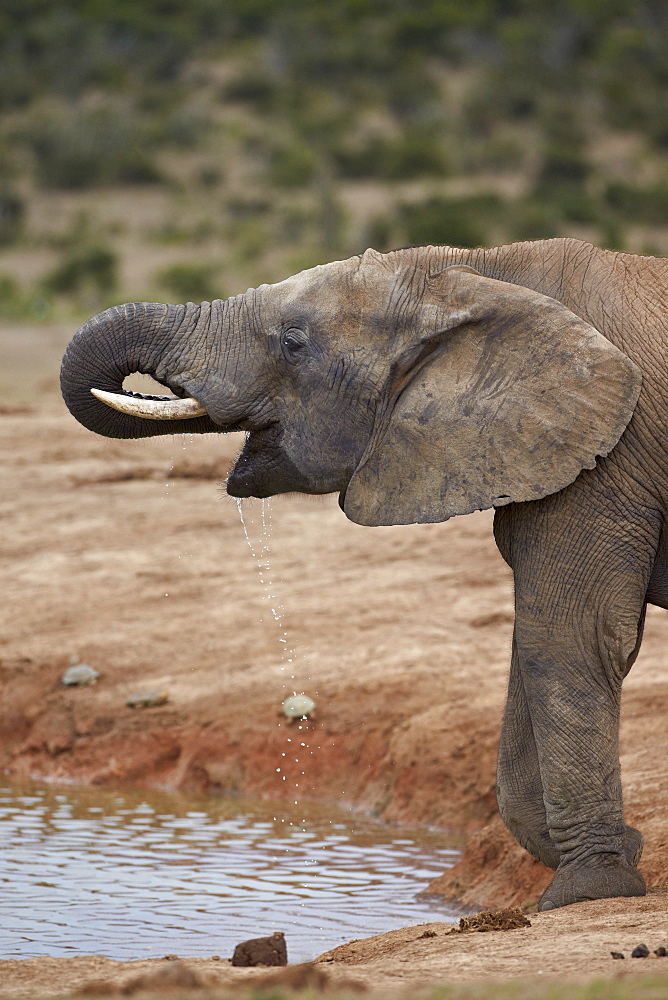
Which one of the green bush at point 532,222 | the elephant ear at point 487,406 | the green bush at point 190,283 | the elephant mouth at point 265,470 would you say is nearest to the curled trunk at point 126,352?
the elephant mouth at point 265,470

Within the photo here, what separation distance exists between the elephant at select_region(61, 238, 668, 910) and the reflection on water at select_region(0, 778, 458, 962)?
3.68 ft

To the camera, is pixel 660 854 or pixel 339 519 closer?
pixel 660 854

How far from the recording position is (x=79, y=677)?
831 cm

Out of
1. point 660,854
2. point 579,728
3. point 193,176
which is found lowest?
point 660,854

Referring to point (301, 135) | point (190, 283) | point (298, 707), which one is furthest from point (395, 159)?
point (298, 707)

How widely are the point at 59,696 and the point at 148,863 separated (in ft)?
7.14

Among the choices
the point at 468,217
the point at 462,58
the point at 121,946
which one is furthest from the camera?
the point at 462,58

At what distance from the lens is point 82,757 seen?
7910 mm

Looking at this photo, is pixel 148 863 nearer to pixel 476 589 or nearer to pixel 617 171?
pixel 476 589

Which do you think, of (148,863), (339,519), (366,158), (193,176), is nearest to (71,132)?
(193,176)

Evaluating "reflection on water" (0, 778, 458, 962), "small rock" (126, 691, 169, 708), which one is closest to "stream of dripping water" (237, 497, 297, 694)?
"small rock" (126, 691, 169, 708)

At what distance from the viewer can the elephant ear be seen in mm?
4402

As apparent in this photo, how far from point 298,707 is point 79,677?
138cm

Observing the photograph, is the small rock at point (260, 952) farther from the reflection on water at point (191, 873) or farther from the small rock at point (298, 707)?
the small rock at point (298, 707)
